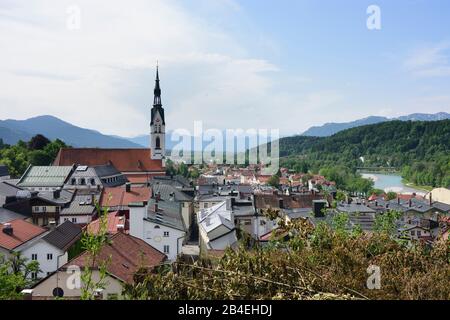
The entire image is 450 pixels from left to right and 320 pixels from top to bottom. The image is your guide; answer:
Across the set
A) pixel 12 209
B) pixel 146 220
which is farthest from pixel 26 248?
pixel 12 209

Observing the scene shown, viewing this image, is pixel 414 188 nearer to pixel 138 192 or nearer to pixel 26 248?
pixel 138 192

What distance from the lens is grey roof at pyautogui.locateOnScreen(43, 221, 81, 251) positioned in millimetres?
15967

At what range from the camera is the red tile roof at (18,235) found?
51.7ft

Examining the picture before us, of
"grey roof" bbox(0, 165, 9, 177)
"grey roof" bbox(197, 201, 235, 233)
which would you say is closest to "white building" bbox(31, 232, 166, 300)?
"grey roof" bbox(197, 201, 235, 233)

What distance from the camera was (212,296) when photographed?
10.1ft

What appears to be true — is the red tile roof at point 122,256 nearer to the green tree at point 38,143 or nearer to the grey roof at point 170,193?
the grey roof at point 170,193

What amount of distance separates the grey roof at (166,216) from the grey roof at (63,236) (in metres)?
2.96

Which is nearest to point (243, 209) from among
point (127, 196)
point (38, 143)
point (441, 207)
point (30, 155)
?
point (127, 196)

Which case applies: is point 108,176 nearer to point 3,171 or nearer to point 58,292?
point 3,171

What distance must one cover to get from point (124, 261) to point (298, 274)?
832 centimetres

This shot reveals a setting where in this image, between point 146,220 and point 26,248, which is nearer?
point 26,248

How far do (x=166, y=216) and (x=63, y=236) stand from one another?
549cm

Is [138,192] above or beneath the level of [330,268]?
beneath
